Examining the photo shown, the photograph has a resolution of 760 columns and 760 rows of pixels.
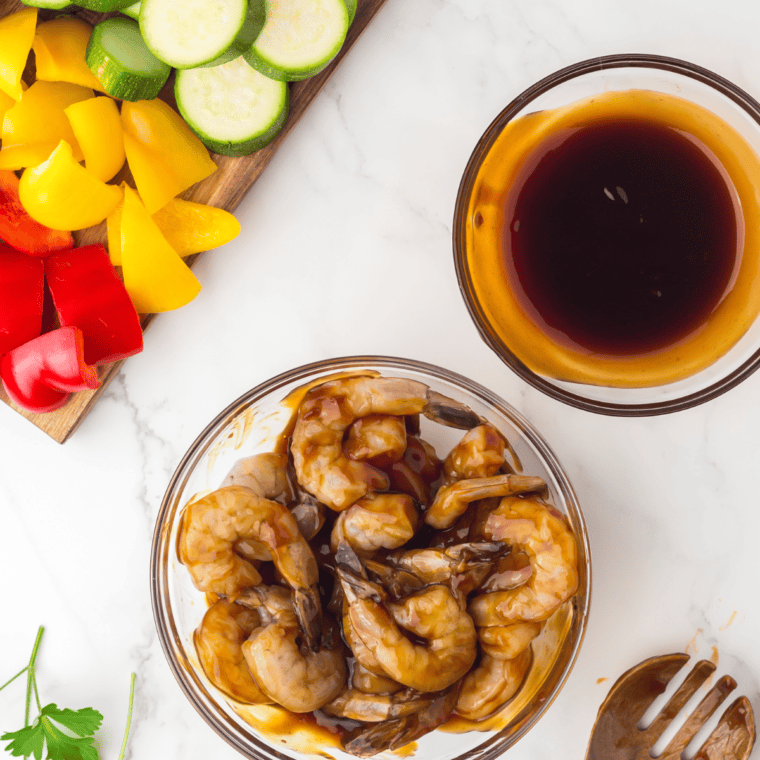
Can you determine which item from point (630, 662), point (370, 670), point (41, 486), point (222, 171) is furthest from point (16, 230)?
point (630, 662)

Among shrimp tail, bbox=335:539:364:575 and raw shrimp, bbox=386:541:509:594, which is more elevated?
raw shrimp, bbox=386:541:509:594

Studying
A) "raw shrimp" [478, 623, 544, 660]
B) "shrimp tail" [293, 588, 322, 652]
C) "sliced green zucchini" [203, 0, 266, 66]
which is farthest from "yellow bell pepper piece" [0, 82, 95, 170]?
"raw shrimp" [478, 623, 544, 660]

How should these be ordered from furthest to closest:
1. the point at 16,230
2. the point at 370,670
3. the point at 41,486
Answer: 1. the point at 41,486
2. the point at 16,230
3. the point at 370,670

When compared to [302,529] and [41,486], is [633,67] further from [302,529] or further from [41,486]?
[41,486]

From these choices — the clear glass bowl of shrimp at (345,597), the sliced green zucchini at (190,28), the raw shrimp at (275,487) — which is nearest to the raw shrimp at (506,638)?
the clear glass bowl of shrimp at (345,597)

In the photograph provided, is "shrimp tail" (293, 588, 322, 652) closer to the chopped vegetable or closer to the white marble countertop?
A: the white marble countertop

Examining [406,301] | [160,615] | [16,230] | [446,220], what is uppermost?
[446,220]

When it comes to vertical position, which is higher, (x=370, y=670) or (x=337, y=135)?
(x=337, y=135)

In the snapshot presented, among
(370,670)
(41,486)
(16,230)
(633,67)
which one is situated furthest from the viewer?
(41,486)
